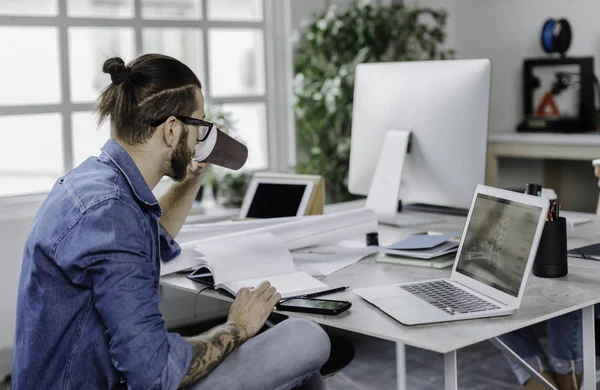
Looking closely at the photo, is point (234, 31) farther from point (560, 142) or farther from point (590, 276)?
point (590, 276)

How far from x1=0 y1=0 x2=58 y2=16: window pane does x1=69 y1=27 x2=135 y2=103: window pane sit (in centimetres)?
13

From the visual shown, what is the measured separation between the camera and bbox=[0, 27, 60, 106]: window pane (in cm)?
356

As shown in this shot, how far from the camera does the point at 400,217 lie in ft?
9.42

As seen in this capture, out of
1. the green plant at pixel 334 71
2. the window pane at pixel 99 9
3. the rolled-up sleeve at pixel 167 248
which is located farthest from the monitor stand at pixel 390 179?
the window pane at pixel 99 9

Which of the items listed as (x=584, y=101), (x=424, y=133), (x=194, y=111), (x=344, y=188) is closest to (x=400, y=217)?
(x=424, y=133)

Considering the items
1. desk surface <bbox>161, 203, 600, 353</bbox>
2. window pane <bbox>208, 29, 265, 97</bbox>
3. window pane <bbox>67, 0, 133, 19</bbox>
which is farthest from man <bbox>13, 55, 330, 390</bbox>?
window pane <bbox>208, 29, 265, 97</bbox>

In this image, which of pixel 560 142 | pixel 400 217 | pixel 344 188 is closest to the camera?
pixel 400 217

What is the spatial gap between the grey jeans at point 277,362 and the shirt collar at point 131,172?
37 centimetres

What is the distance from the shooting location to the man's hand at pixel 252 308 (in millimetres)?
1670

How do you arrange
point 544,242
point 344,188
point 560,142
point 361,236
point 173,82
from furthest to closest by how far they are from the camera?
point 344,188, point 560,142, point 361,236, point 544,242, point 173,82

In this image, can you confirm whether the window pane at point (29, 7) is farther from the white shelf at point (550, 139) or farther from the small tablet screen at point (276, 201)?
the white shelf at point (550, 139)

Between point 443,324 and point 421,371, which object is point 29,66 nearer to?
point 421,371

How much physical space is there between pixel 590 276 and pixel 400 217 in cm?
98

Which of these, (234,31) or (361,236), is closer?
(361,236)
